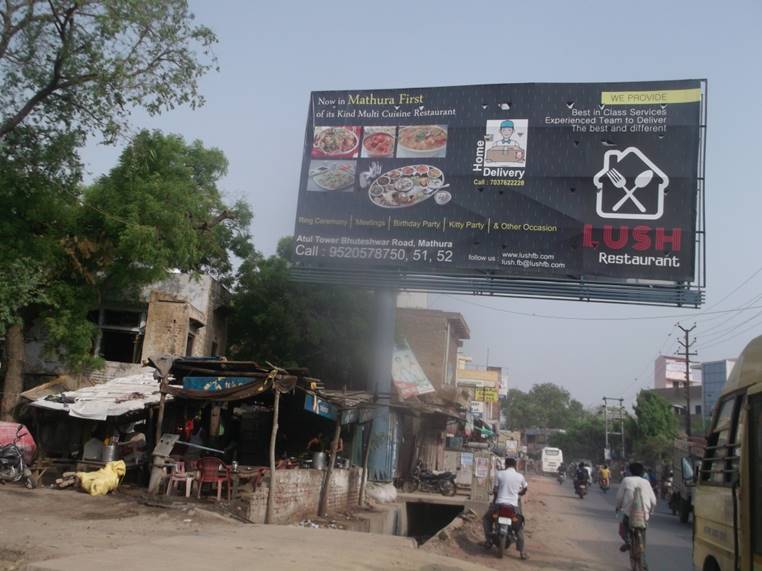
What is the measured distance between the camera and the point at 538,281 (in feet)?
57.0

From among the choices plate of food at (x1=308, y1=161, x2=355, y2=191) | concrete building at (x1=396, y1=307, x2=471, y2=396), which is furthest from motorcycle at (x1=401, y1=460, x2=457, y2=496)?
plate of food at (x1=308, y1=161, x2=355, y2=191)

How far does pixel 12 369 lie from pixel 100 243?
11.9ft

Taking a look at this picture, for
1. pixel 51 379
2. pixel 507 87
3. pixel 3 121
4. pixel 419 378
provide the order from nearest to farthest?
pixel 3 121 → pixel 507 87 → pixel 51 379 → pixel 419 378

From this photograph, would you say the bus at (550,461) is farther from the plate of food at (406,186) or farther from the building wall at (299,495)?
the plate of food at (406,186)

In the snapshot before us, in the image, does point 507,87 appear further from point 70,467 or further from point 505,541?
point 70,467

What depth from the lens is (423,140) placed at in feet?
59.9

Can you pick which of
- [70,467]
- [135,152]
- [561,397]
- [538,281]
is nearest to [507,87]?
[538,281]

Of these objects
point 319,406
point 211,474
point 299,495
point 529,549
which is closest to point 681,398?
point 319,406

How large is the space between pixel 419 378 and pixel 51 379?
11.3 m

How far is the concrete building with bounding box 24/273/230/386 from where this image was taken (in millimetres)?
19328

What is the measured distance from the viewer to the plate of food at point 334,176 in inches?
734

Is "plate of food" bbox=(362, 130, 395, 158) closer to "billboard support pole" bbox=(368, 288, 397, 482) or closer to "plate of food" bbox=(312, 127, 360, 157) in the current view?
"plate of food" bbox=(312, 127, 360, 157)

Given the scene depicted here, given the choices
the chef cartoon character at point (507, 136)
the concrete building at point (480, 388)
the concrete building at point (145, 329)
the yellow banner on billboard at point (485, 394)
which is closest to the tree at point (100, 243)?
the concrete building at point (145, 329)

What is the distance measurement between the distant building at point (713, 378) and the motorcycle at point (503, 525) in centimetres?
4979
